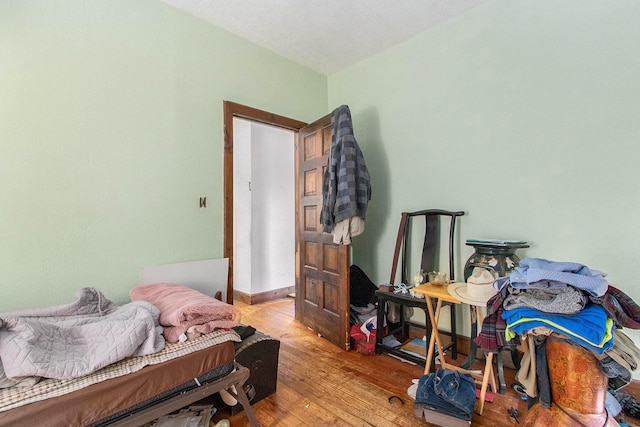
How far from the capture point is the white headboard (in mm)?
2020

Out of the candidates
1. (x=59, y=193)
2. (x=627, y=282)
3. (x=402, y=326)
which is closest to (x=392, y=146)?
(x=402, y=326)

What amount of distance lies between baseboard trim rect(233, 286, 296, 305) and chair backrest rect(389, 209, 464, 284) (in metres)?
1.92

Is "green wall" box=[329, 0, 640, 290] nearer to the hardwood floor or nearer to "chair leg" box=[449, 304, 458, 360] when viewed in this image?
"chair leg" box=[449, 304, 458, 360]

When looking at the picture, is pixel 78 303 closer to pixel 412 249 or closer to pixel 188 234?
pixel 188 234

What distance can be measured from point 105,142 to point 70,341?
4.08 feet

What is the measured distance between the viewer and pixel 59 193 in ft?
5.62

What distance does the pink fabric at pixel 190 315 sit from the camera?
136 cm

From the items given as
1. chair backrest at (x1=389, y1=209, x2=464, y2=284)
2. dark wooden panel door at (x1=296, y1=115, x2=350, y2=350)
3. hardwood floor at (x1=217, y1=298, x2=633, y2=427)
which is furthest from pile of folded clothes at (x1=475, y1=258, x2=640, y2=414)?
dark wooden panel door at (x1=296, y1=115, x2=350, y2=350)

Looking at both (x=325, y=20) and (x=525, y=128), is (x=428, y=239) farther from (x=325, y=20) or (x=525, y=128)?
(x=325, y=20)

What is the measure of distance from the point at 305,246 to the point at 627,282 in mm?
2272

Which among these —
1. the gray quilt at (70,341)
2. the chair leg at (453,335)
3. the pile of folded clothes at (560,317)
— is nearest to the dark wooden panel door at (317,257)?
the chair leg at (453,335)

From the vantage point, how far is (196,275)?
2223 millimetres

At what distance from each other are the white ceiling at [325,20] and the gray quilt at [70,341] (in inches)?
83.8

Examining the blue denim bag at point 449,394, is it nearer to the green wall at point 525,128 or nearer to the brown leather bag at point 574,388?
the brown leather bag at point 574,388
